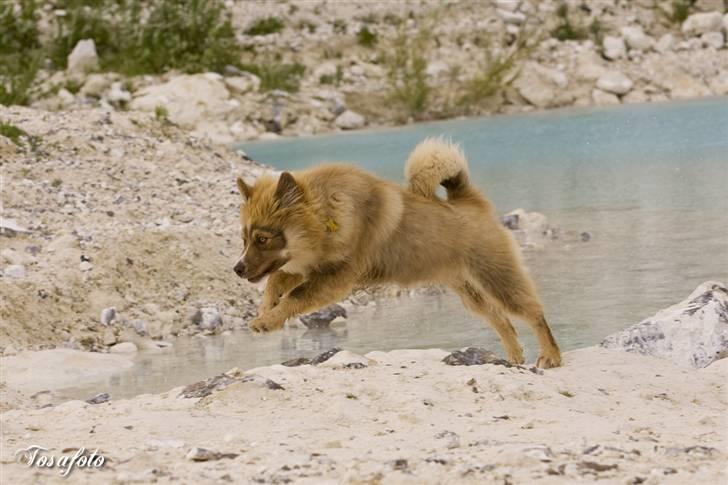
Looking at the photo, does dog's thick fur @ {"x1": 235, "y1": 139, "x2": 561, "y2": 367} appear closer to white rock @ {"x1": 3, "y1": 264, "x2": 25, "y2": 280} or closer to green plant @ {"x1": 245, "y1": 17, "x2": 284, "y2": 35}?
white rock @ {"x1": 3, "y1": 264, "x2": 25, "y2": 280}

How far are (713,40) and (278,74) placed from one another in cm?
994

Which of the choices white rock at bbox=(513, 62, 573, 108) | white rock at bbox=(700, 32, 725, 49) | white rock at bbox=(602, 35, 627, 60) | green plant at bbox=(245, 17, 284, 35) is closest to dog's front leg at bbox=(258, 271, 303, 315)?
white rock at bbox=(513, 62, 573, 108)

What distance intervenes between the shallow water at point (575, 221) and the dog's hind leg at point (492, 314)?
839 mm

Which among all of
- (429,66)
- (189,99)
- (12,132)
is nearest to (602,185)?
(12,132)

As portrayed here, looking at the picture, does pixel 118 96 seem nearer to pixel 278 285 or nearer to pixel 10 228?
pixel 10 228

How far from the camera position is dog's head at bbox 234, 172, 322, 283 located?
6012 mm

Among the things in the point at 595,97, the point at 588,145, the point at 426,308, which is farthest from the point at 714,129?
the point at 426,308

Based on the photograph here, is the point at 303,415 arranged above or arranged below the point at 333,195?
below

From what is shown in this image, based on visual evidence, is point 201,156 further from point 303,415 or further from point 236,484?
point 236,484

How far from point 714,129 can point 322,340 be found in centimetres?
1223

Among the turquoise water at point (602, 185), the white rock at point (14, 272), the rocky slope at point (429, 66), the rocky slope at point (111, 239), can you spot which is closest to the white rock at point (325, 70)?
the rocky slope at point (429, 66)

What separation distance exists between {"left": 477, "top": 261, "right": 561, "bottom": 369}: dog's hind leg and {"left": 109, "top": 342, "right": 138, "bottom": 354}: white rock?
Result: 287 centimetres

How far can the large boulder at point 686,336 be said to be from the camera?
272 inches

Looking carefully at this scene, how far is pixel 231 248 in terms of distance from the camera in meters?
10.4
